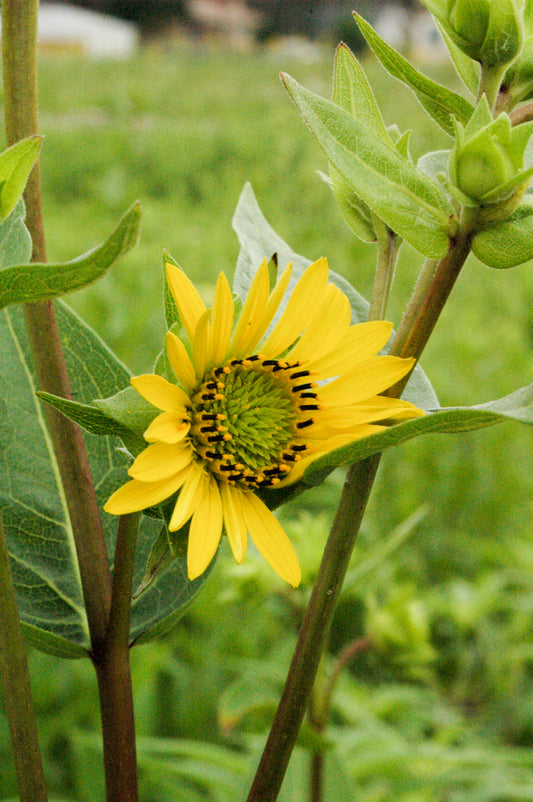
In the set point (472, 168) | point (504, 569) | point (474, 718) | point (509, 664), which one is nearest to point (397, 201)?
point (472, 168)

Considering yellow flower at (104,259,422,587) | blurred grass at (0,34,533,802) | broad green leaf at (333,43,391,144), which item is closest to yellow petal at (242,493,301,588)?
yellow flower at (104,259,422,587)

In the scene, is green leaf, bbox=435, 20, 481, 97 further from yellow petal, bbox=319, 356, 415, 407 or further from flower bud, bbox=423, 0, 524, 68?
yellow petal, bbox=319, 356, 415, 407

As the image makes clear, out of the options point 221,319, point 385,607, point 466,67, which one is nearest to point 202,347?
Answer: point 221,319

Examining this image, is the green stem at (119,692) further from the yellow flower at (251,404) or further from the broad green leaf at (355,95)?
the broad green leaf at (355,95)

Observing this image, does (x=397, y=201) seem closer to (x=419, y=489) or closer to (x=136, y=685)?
(x=136, y=685)

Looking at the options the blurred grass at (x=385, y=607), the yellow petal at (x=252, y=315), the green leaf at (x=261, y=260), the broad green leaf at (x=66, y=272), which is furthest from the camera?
the blurred grass at (x=385, y=607)

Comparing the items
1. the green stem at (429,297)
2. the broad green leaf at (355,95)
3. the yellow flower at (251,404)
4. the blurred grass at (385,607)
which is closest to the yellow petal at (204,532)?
the yellow flower at (251,404)

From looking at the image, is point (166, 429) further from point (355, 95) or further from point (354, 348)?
point (355, 95)
